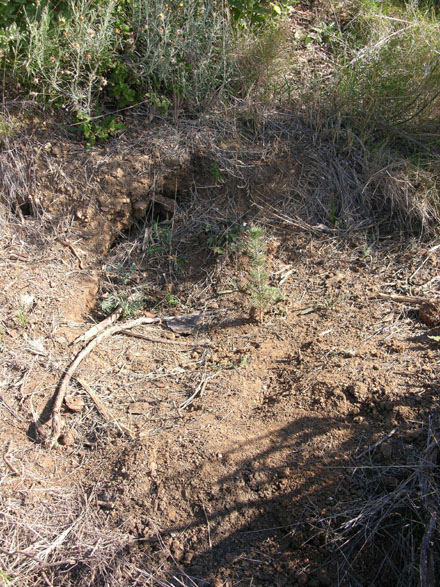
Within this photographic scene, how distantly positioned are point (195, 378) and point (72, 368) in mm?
713

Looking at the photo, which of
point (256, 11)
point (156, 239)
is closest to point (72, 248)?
point (156, 239)

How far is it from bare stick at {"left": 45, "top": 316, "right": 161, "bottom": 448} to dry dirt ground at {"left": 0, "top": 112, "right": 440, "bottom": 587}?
0.15 ft

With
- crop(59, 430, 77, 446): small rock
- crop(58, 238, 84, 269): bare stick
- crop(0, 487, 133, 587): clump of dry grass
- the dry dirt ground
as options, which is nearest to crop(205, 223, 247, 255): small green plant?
the dry dirt ground

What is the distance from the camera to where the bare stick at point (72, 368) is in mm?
2775

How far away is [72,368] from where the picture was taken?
3.06 m

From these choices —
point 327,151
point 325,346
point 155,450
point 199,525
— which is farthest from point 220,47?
point 199,525

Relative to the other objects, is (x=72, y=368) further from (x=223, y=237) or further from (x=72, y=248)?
(x=223, y=237)

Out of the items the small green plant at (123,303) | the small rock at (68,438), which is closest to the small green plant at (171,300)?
the small green plant at (123,303)

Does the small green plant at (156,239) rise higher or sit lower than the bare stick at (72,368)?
higher

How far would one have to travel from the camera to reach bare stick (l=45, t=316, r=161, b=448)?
278 centimetres

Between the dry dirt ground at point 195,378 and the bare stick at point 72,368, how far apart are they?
4 centimetres

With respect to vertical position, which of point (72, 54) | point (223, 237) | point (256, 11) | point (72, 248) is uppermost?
point (256, 11)

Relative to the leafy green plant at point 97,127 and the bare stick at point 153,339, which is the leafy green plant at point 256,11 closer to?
the leafy green plant at point 97,127

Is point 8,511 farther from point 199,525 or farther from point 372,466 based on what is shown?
point 372,466
